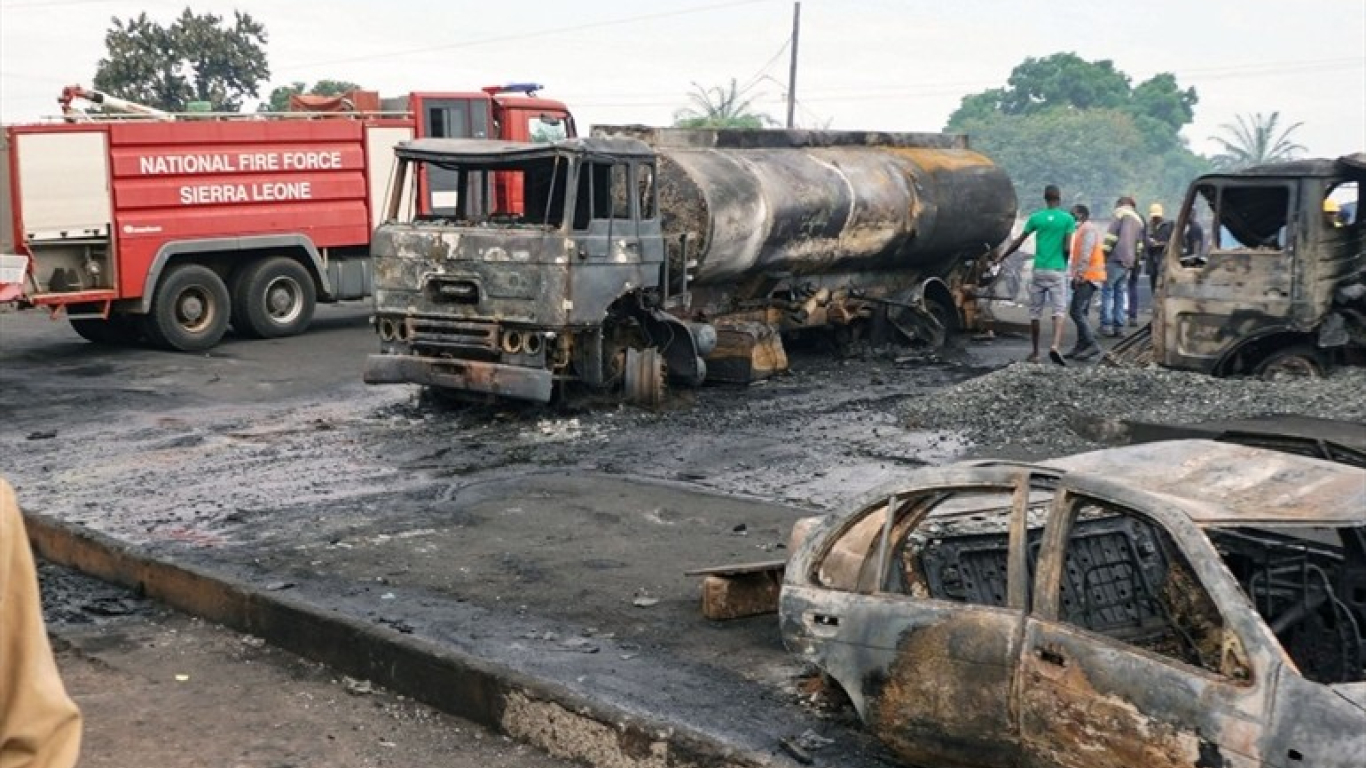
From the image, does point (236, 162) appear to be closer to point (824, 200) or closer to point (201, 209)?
point (201, 209)

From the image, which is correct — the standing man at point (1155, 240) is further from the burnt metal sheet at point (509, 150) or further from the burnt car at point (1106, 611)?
the burnt car at point (1106, 611)

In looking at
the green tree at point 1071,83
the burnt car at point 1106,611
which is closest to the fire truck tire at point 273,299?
the burnt car at point 1106,611

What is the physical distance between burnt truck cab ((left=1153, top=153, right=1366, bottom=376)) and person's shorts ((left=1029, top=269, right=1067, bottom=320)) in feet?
7.64

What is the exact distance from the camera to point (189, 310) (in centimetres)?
1723

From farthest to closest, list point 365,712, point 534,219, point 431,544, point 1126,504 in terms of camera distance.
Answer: point 534,219, point 431,544, point 365,712, point 1126,504

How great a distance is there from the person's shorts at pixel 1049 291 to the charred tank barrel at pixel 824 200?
175 centimetres

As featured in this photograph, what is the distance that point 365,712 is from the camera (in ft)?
20.9

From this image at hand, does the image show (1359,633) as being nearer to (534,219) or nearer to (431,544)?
(431,544)

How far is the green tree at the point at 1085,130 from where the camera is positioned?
93875mm

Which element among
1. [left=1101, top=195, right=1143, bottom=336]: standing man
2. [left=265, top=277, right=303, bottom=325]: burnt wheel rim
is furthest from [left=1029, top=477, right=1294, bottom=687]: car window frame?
[left=265, top=277, right=303, bottom=325]: burnt wheel rim

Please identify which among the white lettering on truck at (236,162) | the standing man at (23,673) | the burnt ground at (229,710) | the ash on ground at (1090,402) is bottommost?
the burnt ground at (229,710)

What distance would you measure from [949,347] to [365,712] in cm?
1290

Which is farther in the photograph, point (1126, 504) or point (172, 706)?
point (172, 706)

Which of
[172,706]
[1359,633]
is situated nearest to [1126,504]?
[1359,633]
